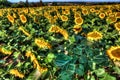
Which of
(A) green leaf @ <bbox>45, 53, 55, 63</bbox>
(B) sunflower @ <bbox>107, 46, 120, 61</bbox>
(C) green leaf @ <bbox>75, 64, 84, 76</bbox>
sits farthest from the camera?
(A) green leaf @ <bbox>45, 53, 55, 63</bbox>

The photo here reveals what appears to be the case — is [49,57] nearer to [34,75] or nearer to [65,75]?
[34,75]

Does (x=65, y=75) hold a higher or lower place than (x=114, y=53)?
lower

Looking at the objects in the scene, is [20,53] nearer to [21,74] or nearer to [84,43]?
[21,74]

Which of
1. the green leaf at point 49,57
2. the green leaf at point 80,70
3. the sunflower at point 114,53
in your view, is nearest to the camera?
the sunflower at point 114,53

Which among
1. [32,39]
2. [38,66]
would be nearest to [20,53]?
[32,39]

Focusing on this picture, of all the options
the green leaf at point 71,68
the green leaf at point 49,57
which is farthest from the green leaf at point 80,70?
the green leaf at point 49,57

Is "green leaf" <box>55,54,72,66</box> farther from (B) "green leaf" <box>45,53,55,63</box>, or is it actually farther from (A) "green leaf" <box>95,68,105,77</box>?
(B) "green leaf" <box>45,53,55,63</box>

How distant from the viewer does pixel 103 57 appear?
240 cm

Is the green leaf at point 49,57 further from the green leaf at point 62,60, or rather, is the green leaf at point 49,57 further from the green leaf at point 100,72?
the green leaf at point 100,72

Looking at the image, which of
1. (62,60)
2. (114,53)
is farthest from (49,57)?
(114,53)

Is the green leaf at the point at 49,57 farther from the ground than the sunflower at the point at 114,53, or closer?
closer

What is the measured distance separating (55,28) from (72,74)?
1.19m

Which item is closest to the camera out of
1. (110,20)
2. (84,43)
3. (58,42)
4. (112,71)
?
(112,71)

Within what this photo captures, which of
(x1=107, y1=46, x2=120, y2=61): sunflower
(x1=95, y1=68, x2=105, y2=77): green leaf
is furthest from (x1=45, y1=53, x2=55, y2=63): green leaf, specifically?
(x1=107, y1=46, x2=120, y2=61): sunflower
